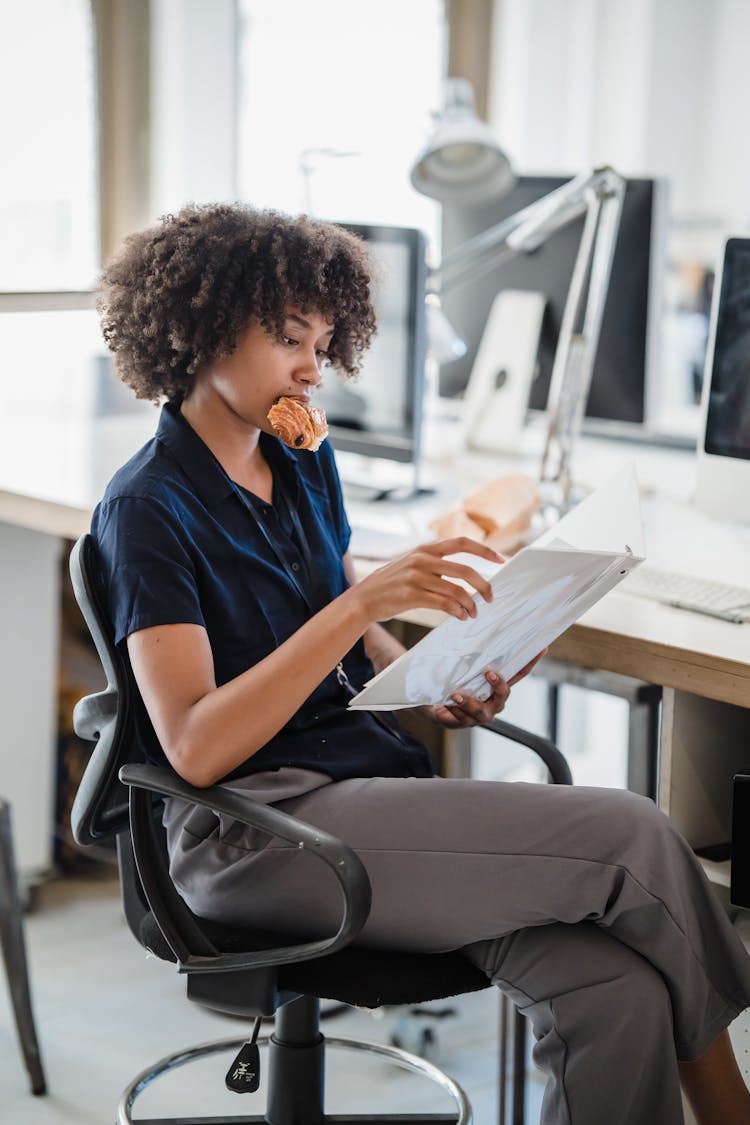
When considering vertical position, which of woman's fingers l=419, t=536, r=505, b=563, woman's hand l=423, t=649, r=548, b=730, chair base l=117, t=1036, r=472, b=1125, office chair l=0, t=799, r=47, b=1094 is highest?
woman's fingers l=419, t=536, r=505, b=563

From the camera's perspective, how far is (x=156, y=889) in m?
1.27

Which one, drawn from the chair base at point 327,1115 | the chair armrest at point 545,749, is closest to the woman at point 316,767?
the chair armrest at point 545,749

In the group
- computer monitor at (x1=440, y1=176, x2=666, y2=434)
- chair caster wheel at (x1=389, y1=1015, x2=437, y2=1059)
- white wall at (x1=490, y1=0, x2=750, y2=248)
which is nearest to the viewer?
chair caster wheel at (x1=389, y1=1015, x2=437, y2=1059)

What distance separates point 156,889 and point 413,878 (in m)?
0.23

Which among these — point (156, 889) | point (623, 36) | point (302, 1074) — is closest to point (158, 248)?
point (156, 889)

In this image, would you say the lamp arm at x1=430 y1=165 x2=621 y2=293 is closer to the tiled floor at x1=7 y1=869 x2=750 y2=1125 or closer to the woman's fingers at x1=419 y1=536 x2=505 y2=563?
the woman's fingers at x1=419 y1=536 x2=505 y2=563

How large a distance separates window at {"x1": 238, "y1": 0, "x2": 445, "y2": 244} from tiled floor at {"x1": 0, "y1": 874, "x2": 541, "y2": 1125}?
1.65 metres

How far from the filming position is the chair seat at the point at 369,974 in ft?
4.02

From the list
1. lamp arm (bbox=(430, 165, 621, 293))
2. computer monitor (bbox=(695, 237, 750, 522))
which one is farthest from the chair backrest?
lamp arm (bbox=(430, 165, 621, 293))

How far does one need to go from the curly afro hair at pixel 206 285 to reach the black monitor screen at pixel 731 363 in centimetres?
70

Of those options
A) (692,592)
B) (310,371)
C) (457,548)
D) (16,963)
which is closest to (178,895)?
(457,548)

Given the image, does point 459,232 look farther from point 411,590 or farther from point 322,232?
point 411,590

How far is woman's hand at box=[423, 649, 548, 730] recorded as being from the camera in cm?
143

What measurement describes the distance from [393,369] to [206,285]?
88cm
